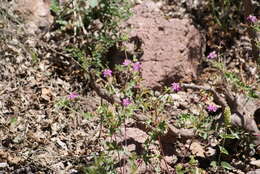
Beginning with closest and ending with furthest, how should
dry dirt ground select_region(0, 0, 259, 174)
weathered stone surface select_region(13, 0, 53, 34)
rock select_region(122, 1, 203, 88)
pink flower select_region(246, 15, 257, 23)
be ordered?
dry dirt ground select_region(0, 0, 259, 174) → pink flower select_region(246, 15, 257, 23) → rock select_region(122, 1, 203, 88) → weathered stone surface select_region(13, 0, 53, 34)

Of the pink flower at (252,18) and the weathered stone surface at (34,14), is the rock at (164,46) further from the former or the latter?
the weathered stone surface at (34,14)

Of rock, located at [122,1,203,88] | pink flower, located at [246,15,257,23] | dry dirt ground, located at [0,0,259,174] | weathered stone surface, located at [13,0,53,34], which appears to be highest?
weathered stone surface, located at [13,0,53,34]

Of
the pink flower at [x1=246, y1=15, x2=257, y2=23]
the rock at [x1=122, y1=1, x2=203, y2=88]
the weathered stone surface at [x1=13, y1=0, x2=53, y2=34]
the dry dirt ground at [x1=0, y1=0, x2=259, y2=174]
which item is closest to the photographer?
the dry dirt ground at [x1=0, y1=0, x2=259, y2=174]

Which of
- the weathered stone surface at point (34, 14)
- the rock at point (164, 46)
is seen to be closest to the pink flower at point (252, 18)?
the rock at point (164, 46)

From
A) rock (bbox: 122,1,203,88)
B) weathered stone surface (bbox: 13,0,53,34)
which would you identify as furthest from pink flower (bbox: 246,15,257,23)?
weathered stone surface (bbox: 13,0,53,34)

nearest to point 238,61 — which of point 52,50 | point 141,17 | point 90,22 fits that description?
point 141,17

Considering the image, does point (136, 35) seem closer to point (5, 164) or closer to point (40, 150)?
point (40, 150)

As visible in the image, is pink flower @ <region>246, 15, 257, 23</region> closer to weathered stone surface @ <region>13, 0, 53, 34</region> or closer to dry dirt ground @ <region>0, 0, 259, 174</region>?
dry dirt ground @ <region>0, 0, 259, 174</region>
